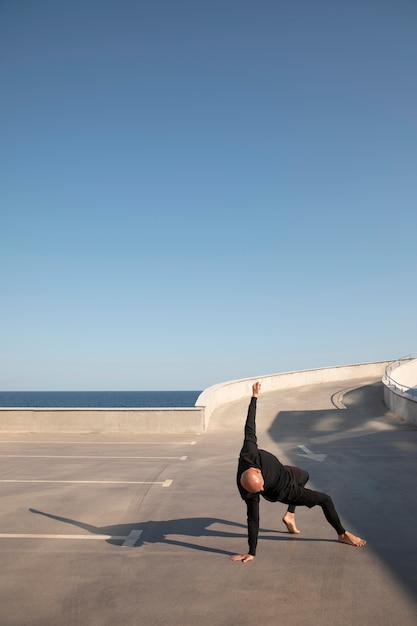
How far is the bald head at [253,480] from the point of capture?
4324 millimetres

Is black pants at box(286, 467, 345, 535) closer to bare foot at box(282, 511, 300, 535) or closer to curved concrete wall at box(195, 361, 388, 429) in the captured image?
bare foot at box(282, 511, 300, 535)

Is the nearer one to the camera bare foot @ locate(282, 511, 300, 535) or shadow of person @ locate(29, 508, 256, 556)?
shadow of person @ locate(29, 508, 256, 556)

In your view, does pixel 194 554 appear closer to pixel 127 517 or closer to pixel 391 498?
pixel 127 517

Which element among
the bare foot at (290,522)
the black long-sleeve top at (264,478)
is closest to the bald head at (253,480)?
the black long-sleeve top at (264,478)

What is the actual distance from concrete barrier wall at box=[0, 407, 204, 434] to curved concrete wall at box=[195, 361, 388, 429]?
0.82 meters

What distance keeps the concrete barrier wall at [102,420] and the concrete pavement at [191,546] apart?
487 centimetres

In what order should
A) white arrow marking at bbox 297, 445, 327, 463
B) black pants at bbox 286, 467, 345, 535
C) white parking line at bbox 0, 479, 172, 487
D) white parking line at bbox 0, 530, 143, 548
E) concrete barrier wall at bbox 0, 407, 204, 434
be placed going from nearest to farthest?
black pants at bbox 286, 467, 345, 535 → white parking line at bbox 0, 530, 143, 548 → white parking line at bbox 0, 479, 172, 487 → white arrow marking at bbox 297, 445, 327, 463 → concrete barrier wall at bbox 0, 407, 204, 434

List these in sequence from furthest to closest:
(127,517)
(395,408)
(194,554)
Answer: (395,408) < (127,517) < (194,554)

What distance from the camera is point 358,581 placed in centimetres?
409

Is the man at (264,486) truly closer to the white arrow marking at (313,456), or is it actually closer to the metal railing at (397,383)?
the white arrow marking at (313,456)

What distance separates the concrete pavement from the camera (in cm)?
363

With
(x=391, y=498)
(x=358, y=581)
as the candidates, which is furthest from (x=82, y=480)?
(x=358, y=581)

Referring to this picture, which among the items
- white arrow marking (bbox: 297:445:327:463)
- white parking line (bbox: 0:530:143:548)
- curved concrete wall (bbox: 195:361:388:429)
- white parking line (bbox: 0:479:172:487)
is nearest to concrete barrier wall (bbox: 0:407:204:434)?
curved concrete wall (bbox: 195:361:388:429)

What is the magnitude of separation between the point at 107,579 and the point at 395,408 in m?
17.4
